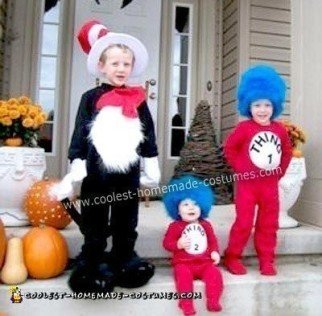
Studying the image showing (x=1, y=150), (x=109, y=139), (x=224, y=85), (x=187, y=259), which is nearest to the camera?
(x=109, y=139)

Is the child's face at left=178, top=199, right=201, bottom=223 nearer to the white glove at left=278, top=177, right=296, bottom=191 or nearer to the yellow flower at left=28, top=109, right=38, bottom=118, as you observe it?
the white glove at left=278, top=177, right=296, bottom=191

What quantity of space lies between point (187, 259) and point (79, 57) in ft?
8.43

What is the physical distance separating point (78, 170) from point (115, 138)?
0.23 m

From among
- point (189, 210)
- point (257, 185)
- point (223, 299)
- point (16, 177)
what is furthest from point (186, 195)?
point (16, 177)

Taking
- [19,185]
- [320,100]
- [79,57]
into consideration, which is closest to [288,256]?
[320,100]

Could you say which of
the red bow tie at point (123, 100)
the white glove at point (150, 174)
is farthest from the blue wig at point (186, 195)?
the red bow tie at point (123, 100)

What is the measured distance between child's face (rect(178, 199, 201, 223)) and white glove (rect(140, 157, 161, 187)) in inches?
7.1

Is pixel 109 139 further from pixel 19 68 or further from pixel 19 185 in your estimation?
pixel 19 68

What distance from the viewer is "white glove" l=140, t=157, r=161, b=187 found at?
76.9 inches

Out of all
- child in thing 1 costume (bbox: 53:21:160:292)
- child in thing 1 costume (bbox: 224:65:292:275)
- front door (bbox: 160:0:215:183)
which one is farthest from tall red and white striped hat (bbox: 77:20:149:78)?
front door (bbox: 160:0:215:183)

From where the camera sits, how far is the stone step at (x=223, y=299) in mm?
1749

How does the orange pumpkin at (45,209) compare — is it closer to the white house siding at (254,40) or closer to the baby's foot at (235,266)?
the baby's foot at (235,266)

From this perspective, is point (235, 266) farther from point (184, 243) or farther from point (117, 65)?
point (117, 65)

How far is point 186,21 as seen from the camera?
4105 mm
